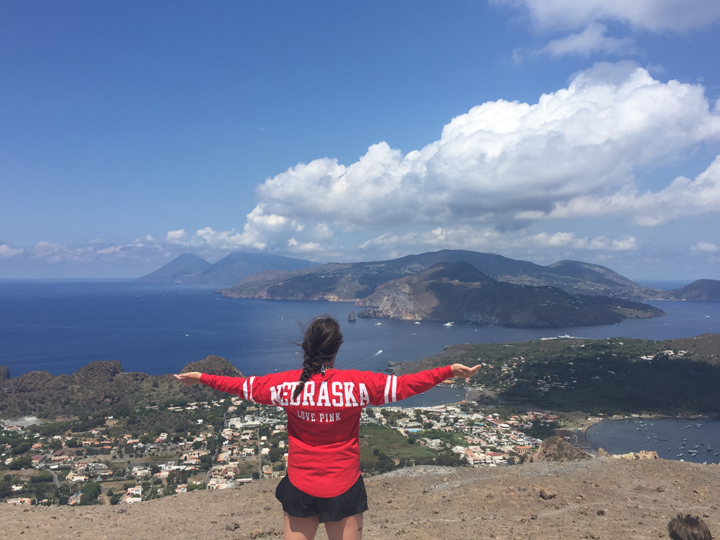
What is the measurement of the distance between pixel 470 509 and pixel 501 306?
Answer: 14513cm

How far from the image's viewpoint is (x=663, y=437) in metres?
40.6

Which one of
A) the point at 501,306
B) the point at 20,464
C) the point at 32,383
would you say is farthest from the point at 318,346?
the point at 501,306

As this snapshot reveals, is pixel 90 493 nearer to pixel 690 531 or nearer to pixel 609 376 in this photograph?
pixel 690 531

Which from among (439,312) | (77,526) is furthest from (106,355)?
(439,312)

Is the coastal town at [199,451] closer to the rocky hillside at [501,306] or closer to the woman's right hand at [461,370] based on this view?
the woman's right hand at [461,370]

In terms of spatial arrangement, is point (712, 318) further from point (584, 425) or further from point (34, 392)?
point (34, 392)

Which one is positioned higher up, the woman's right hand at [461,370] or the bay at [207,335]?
the woman's right hand at [461,370]

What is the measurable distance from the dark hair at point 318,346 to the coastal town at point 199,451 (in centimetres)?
1522

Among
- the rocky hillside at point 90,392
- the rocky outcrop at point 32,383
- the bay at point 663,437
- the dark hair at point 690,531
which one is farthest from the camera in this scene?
the rocky outcrop at point 32,383

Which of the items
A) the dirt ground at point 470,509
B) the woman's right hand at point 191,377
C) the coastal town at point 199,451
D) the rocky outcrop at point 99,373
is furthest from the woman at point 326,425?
the rocky outcrop at point 99,373

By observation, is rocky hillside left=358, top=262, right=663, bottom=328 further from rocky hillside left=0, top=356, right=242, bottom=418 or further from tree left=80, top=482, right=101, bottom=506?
tree left=80, top=482, right=101, bottom=506

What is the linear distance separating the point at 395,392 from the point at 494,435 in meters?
36.8

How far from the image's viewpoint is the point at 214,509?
8.60 meters

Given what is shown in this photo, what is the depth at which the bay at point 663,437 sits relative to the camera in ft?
119
